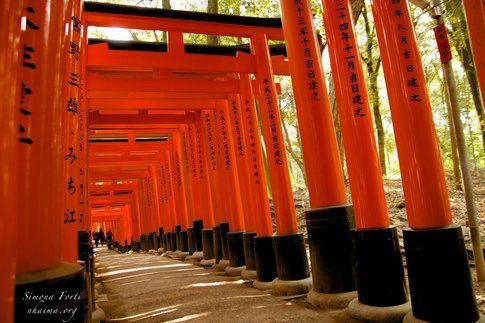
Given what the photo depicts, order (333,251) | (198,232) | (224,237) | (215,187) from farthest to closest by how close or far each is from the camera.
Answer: (198,232)
(215,187)
(224,237)
(333,251)

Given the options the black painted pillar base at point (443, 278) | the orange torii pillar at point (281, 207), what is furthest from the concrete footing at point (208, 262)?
the black painted pillar base at point (443, 278)

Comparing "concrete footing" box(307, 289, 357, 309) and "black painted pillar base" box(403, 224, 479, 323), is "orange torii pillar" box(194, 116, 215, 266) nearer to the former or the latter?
"concrete footing" box(307, 289, 357, 309)

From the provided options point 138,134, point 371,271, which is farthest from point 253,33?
point 138,134

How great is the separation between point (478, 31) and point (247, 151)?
14.1 ft

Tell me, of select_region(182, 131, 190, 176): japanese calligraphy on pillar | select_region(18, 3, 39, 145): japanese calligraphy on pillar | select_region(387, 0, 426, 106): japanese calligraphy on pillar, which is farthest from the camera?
select_region(182, 131, 190, 176): japanese calligraphy on pillar

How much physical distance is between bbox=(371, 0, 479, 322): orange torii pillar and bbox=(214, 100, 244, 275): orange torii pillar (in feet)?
15.4

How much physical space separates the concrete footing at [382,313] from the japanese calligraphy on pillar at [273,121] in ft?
8.54

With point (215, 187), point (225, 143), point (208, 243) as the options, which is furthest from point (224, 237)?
point (225, 143)

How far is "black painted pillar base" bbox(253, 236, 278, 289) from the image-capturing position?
5.96 meters

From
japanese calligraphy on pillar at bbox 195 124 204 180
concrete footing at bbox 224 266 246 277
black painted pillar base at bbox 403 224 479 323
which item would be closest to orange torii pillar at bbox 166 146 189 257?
japanese calligraphy on pillar at bbox 195 124 204 180

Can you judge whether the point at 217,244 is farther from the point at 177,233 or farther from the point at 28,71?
the point at 28,71

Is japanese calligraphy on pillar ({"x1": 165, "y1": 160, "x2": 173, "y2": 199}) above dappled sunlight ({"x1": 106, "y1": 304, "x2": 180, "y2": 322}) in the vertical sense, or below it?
above

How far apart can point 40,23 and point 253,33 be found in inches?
201

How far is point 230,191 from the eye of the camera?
320 inches
